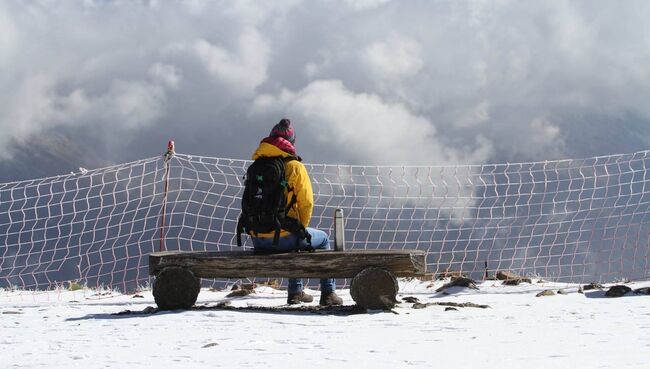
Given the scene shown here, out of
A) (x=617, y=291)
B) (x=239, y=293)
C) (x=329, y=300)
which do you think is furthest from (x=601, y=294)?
(x=239, y=293)

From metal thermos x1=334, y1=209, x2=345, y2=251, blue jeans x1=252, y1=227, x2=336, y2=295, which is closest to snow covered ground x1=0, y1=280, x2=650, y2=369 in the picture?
blue jeans x1=252, y1=227, x2=336, y2=295

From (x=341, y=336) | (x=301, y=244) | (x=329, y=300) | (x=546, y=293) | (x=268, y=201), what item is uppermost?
(x=268, y=201)

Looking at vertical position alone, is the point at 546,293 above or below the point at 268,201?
below

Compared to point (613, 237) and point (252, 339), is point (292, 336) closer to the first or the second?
point (252, 339)

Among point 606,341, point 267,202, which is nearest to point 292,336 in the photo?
point 267,202

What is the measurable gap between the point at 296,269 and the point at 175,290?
49.8 inches

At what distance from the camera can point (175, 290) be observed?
7273mm

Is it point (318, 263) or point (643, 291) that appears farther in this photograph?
point (643, 291)

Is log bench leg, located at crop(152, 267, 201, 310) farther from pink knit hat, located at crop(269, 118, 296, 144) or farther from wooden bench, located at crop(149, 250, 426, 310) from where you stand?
pink knit hat, located at crop(269, 118, 296, 144)

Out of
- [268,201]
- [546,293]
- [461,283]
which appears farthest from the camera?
[461,283]

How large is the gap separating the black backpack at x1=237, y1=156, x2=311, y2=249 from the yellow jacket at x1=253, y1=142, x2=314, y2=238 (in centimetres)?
4

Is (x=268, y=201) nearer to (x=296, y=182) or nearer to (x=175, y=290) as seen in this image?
(x=296, y=182)

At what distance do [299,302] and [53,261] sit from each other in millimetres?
4714

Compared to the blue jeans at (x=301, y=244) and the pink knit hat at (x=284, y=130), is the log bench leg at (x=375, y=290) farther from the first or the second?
the pink knit hat at (x=284, y=130)
